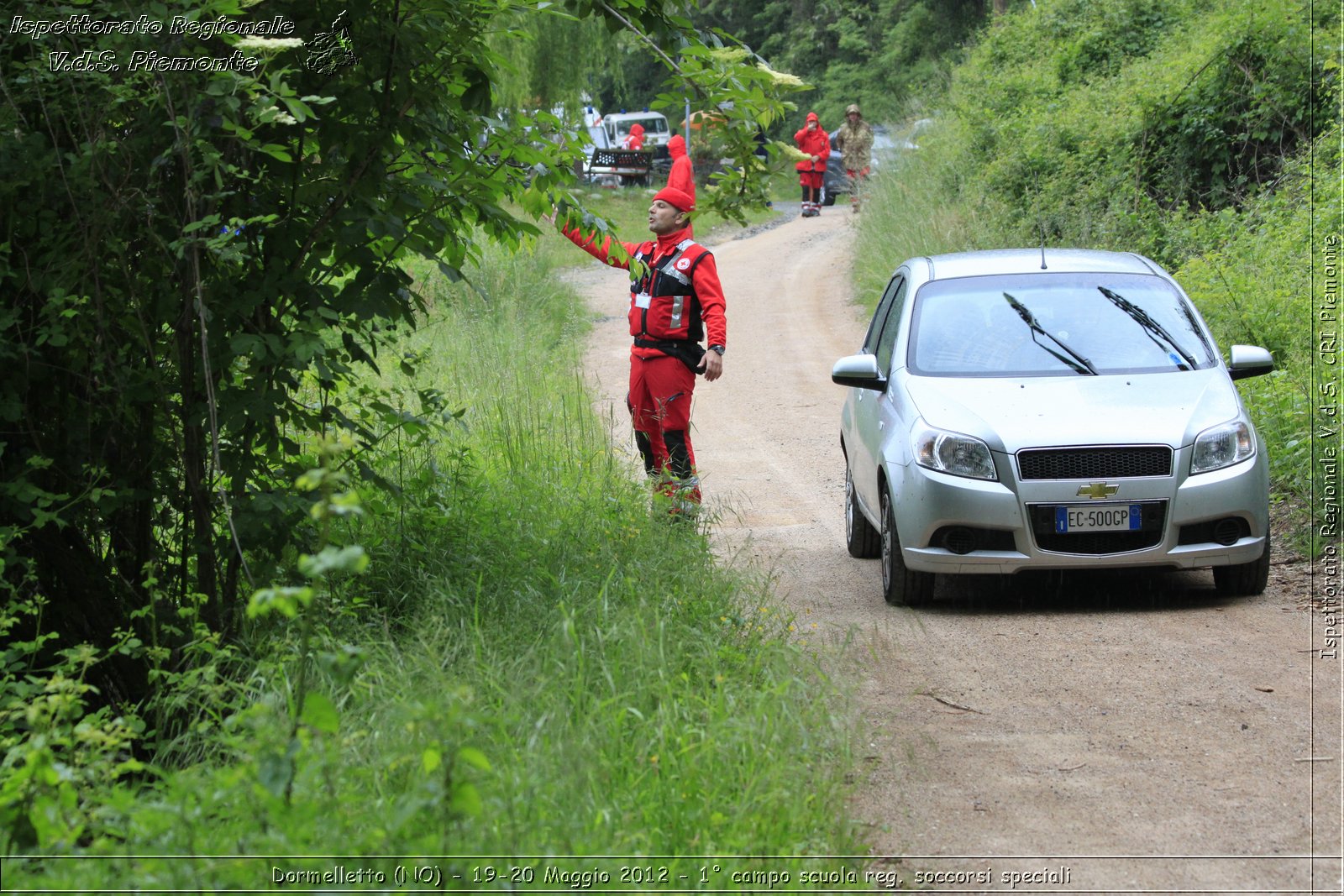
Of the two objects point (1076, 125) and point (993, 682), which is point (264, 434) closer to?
point (993, 682)

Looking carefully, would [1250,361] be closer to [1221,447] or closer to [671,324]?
[1221,447]

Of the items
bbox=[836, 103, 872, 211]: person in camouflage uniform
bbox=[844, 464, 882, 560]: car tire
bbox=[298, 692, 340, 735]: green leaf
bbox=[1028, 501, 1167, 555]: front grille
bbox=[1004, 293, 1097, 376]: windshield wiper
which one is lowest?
bbox=[844, 464, 882, 560]: car tire

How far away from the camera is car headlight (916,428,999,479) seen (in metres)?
6.96

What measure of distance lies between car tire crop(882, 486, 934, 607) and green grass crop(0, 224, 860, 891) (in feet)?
2.84

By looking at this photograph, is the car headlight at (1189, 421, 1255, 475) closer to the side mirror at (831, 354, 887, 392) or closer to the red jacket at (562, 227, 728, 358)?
the side mirror at (831, 354, 887, 392)

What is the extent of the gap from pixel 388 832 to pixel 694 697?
68.2 inches

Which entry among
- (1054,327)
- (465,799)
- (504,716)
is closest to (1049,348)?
→ (1054,327)

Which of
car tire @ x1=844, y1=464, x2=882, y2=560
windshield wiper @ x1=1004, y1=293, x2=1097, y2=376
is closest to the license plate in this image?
windshield wiper @ x1=1004, y1=293, x2=1097, y2=376

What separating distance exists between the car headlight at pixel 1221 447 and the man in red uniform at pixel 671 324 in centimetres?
265

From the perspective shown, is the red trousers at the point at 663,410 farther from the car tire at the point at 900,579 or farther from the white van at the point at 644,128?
the white van at the point at 644,128

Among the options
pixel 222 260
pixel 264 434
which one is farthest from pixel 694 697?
pixel 222 260

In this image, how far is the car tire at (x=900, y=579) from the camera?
23.6 feet

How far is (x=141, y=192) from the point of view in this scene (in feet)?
18.0

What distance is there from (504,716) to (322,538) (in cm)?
119
